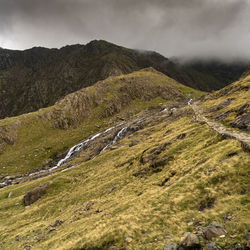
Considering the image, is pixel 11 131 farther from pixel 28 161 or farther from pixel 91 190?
pixel 91 190

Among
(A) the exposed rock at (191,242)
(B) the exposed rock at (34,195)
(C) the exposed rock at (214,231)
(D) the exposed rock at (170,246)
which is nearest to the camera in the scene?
(A) the exposed rock at (191,242)

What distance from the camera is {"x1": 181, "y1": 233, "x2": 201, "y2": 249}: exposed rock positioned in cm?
1216

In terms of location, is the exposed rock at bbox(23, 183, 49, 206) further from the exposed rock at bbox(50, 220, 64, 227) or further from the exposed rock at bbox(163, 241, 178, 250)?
the exposed rock at bbox(163, 241, 178, 250)

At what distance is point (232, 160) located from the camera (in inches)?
830

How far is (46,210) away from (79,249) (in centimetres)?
2515

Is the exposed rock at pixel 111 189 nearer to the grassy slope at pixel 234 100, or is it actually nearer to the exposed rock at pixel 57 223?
the exposed rock at pixel 57 223

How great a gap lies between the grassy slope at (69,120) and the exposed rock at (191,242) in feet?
297

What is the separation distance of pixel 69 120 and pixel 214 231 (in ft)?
454

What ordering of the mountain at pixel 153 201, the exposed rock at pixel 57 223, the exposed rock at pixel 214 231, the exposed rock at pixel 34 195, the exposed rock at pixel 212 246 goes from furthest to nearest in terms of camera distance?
the exposed rock at pixel 34 195
the exposed rock at pixel 57 223
the mountain at pixel 153 201
the exposed rock at pixel 214 231
the exposed rock at pixel 212 246

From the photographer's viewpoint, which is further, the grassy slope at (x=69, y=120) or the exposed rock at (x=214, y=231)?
the grassy slope at (x=69, y=120)

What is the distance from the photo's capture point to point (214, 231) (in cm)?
1284

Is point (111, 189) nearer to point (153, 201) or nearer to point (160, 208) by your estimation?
point (153, 201)

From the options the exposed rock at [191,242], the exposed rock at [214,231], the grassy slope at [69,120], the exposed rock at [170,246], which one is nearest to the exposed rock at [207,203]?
the exposed rock at [214,231]

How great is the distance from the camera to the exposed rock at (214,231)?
1263 cm
